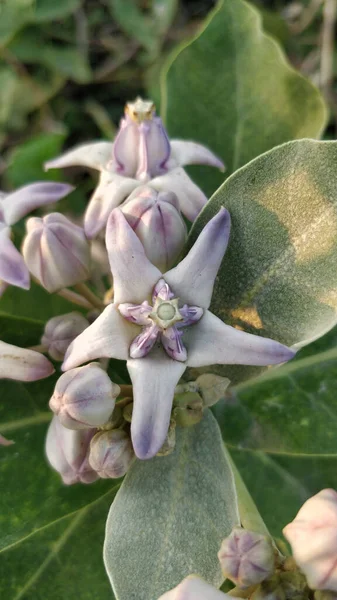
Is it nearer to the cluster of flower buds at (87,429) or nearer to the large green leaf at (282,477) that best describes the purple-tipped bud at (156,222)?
the cluster of flower buds at (87,429)

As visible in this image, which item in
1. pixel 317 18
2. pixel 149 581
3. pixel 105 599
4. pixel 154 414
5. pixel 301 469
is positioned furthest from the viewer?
pixel 317 18

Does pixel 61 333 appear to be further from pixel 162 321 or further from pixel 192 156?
pixel 192 156

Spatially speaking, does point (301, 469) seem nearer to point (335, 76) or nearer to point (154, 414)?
point (154, 414)

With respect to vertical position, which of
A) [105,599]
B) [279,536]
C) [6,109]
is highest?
[6,109]

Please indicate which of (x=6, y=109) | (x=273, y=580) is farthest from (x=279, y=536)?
(x=6, y=109)

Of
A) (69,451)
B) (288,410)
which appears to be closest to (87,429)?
(69,451)

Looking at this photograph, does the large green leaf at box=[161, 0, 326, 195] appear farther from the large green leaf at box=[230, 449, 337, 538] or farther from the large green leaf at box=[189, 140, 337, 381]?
the large green leaf at box=[230, 449, 337, 538]

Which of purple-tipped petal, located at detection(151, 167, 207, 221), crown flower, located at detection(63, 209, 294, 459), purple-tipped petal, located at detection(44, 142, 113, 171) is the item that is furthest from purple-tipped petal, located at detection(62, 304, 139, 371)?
purple-tipped petal, located at detection(44, 142, 113, 171)
